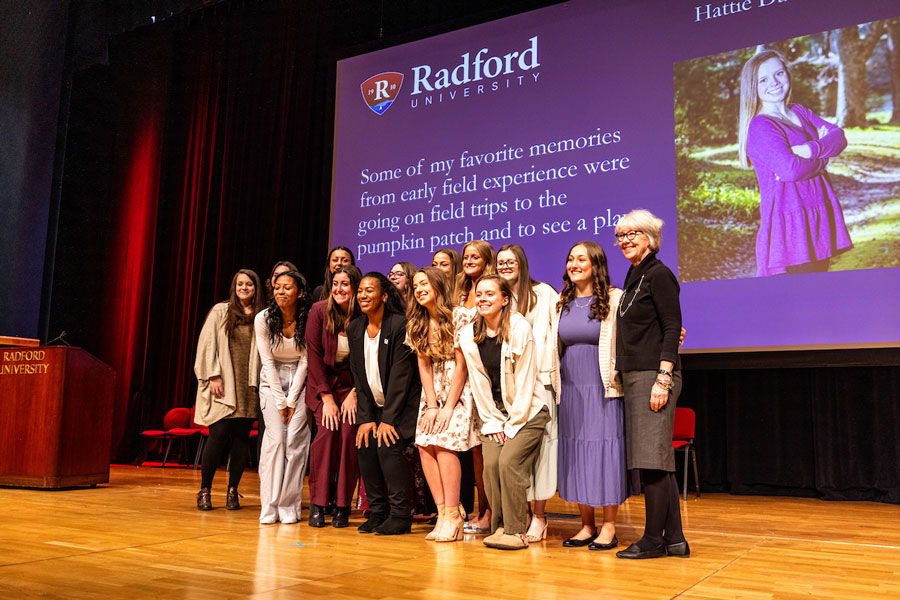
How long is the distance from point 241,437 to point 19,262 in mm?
5578

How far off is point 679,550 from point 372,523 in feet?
4.45

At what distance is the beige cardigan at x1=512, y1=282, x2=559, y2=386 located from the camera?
3283mm

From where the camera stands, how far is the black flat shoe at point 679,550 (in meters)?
2.95

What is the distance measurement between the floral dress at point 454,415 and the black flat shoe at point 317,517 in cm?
69

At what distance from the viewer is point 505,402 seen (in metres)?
3.25

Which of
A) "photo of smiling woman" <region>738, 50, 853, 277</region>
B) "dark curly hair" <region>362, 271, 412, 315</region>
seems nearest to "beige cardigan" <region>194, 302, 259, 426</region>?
"dark curly hair" <region>362, 271, 412, 315</region>

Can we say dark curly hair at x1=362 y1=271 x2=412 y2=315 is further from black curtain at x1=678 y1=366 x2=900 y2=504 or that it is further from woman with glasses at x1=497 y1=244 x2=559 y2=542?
black curtain at x1=678 y1=366 x2=900 y2=504

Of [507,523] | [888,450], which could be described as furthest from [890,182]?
[507,523]

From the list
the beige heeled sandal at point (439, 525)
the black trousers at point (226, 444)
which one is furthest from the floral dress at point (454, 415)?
the black trousers at point (226, 444)

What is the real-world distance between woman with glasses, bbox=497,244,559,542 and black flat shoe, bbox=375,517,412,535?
1.80 ft

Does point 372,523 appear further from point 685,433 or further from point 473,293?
point 685,433

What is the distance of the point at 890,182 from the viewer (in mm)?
4504

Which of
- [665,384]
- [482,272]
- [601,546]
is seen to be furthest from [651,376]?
[482,272]

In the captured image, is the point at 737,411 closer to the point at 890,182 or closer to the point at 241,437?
the point at 890,182
